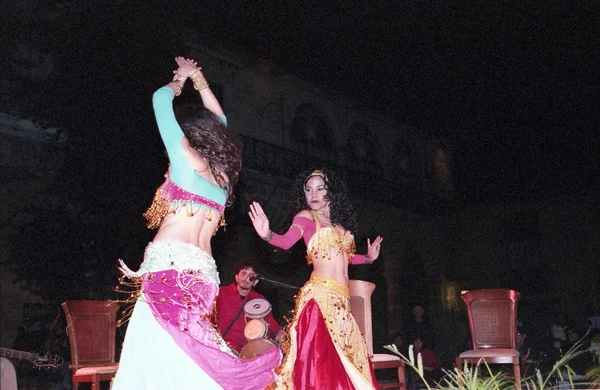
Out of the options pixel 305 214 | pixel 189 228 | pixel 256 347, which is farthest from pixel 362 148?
pixel 189 228

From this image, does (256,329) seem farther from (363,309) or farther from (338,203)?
(338,203)

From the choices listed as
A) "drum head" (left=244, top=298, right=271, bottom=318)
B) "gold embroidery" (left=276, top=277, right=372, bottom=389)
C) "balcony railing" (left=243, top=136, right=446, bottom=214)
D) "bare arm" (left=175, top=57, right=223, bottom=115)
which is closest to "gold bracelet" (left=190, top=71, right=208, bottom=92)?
"bare arm" (left=175, top=57, right=223, bottom=115)

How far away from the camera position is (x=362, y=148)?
1597 centimetres

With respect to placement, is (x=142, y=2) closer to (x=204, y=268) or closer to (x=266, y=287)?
(x=266, y=287)

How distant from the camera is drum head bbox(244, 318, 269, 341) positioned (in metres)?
5.64

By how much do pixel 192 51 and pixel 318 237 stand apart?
8206 mm

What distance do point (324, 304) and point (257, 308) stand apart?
2263 mm

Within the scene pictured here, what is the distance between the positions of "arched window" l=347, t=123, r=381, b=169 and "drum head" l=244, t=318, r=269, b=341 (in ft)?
33.0

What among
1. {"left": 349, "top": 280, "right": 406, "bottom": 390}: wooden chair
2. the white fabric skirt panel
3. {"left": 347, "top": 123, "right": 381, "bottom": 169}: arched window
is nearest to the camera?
the white fabric skirt panel

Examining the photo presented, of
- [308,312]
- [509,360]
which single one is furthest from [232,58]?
[308,312]

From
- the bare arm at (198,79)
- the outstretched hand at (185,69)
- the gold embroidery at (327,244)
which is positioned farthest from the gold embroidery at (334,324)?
the outstretched hand at (185,69)

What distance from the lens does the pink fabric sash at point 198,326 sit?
2408 mm

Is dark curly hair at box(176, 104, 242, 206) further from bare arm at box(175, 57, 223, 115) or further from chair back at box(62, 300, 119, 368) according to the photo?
chair back at box(62, 300, 119, 368)

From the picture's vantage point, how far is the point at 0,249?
735cm
